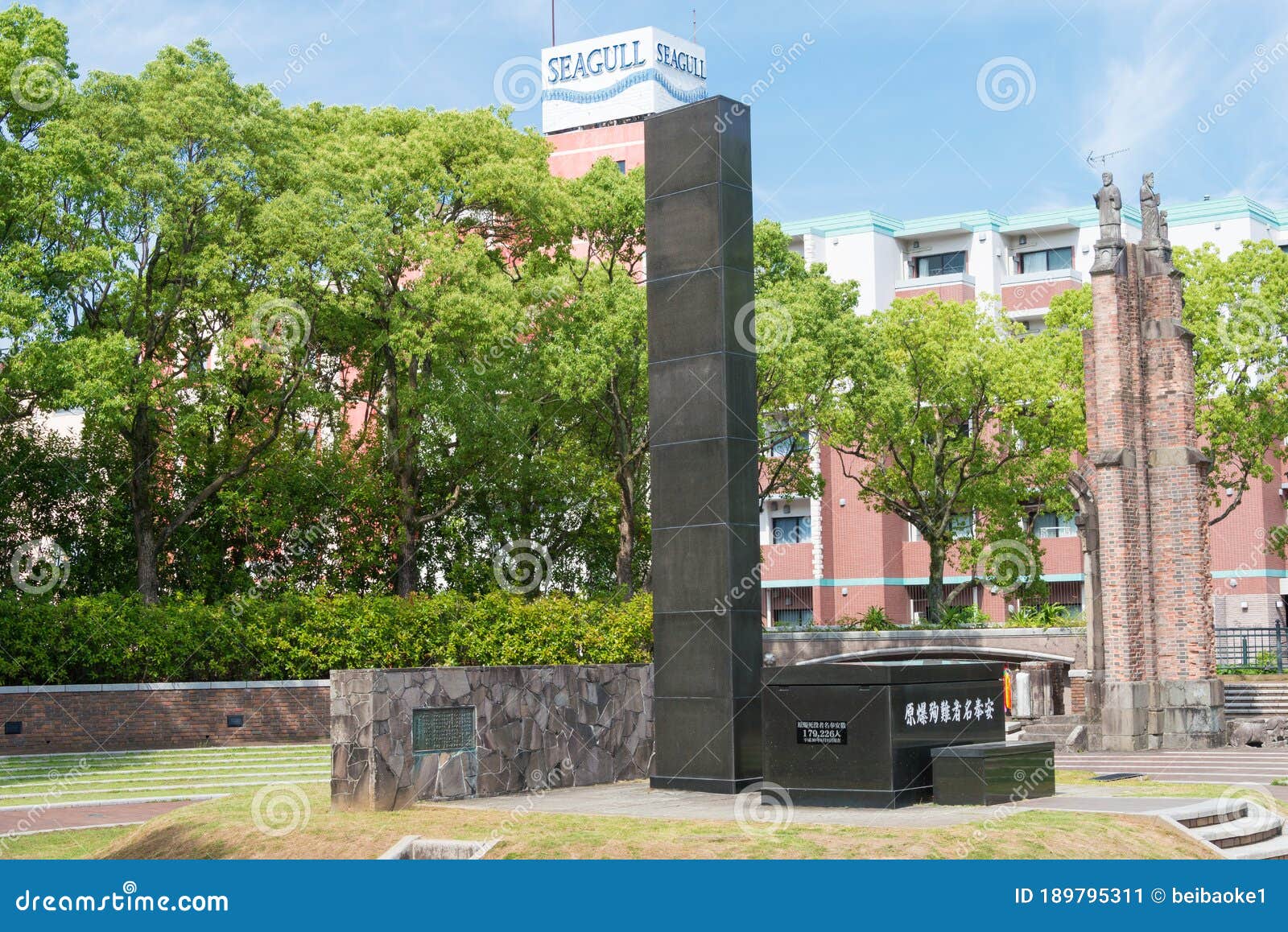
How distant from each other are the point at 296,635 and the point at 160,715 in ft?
12.3

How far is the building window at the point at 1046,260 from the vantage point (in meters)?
59.4

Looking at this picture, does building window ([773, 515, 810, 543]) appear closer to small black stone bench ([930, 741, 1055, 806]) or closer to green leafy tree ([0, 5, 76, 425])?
green leafy tree ([0, 5, 76, 425])

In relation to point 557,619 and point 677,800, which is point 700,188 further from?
point 557,619

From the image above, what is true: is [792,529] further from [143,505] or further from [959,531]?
[143,505]

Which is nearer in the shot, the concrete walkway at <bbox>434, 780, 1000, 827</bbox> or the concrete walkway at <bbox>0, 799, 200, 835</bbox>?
the concrete walkway at <bbox>434, 780, 1000, 827</bbox>

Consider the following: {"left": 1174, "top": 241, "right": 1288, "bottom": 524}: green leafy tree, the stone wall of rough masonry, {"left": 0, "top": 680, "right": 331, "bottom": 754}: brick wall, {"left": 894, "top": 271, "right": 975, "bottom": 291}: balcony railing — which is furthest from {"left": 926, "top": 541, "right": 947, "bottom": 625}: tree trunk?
the stone wall of rough masonry

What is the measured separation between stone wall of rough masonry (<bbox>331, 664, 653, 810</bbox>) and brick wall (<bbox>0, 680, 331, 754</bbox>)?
11008 millimetres

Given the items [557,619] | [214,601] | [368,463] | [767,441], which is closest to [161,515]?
[214,601]

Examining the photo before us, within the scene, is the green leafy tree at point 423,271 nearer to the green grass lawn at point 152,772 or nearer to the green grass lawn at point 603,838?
the green grass lawn at point 152,772

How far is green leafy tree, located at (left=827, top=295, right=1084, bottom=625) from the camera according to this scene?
3947 centimetres

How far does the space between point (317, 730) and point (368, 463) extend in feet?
27.5

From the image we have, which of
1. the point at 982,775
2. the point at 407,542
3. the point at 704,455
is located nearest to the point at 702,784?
the point at 982,775

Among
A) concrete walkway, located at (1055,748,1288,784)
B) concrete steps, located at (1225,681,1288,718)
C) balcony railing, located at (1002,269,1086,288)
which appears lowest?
concrete walkway, located at (1055,748,1288,784)

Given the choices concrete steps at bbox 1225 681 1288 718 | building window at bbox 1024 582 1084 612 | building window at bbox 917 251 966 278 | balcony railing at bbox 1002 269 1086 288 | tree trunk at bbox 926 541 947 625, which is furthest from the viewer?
building window at bbox 917 251 966 278
